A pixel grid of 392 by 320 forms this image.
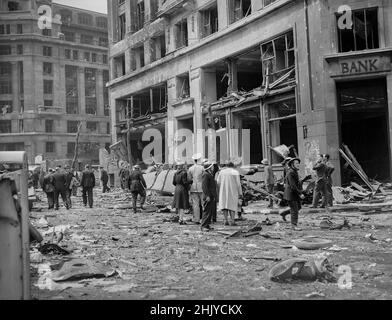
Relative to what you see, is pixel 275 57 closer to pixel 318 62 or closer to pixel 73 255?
pixel 318 62

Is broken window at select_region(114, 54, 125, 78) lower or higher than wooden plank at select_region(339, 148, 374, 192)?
higher

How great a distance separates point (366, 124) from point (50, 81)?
54.7 m

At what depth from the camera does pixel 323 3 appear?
61.6 ft

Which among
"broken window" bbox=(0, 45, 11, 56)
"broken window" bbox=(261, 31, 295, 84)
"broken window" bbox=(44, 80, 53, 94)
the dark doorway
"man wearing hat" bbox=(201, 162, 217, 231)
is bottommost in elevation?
"man wearing hat" bbox=(201, 162, 217, 231)

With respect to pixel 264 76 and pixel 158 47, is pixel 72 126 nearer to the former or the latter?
pixel 158 47

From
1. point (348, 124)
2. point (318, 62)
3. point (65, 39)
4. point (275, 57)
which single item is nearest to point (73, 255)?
point (318, 62)

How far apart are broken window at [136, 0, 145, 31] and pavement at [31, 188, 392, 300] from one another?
24.7 metres

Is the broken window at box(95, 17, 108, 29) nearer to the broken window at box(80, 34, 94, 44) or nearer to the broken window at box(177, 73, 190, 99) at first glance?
the broken window at box(80, 34, 94, 44)

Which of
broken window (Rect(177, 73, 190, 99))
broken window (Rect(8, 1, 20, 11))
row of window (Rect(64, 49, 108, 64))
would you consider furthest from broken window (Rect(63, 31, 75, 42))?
broken window (Rect(177, 73, 190, 99))

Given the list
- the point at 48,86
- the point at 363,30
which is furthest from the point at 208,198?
the point at 48,86

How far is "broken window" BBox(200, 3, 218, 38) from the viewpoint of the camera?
26594 mm

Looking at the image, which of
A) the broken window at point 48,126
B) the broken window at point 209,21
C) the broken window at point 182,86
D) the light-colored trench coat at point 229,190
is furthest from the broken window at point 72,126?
the light-colored trench coat at point 229,190

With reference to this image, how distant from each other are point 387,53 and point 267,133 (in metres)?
6.39

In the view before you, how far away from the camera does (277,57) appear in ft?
71.5
